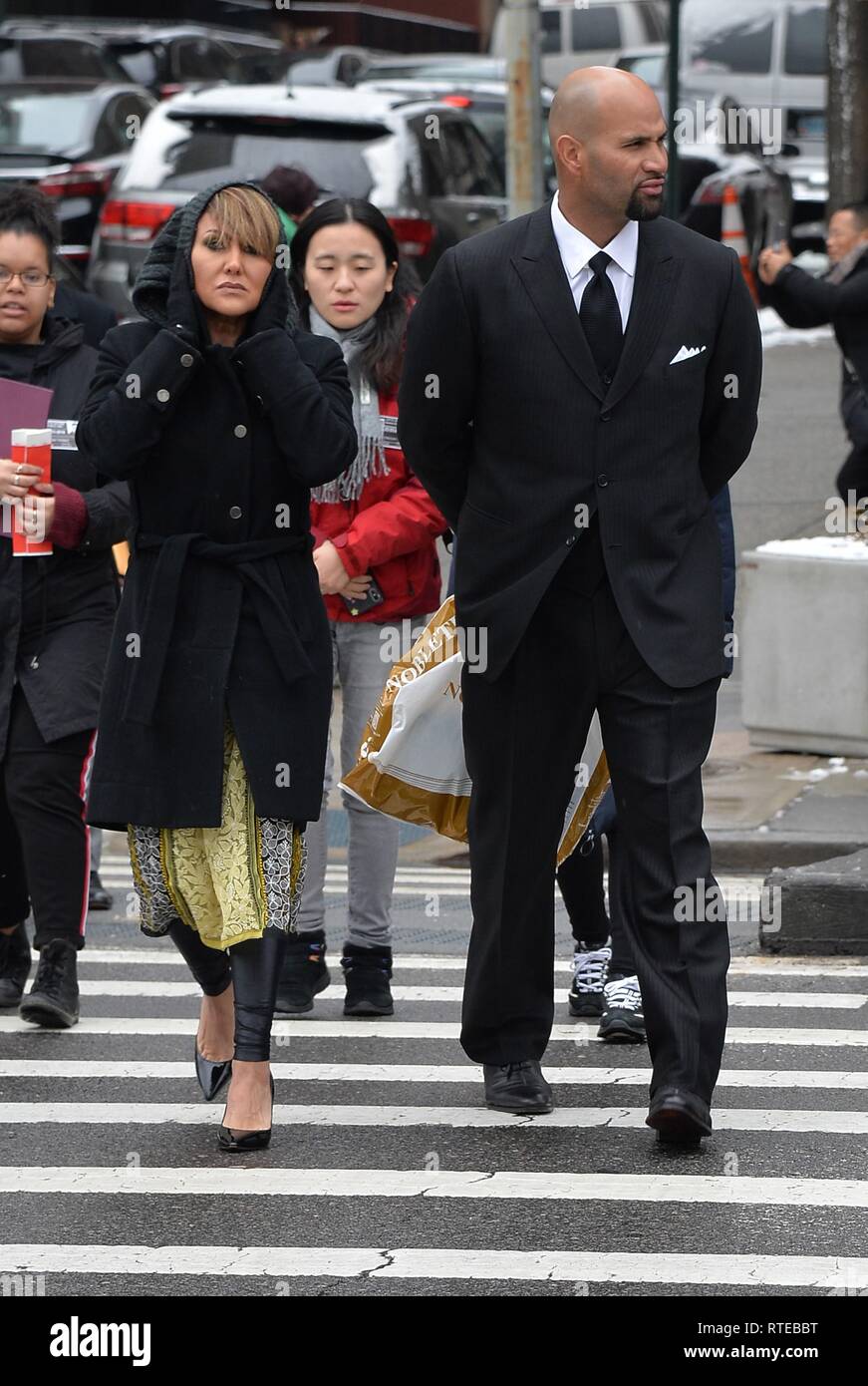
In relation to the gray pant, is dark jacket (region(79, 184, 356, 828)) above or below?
above

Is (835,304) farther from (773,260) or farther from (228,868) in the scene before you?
(228,868)

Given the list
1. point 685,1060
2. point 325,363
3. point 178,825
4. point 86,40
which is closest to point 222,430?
point 325,363

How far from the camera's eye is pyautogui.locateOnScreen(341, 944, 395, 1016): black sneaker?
622 cm

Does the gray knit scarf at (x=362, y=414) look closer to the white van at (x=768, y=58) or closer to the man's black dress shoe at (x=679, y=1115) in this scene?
the man's black dress shoe at (x=679, y=1115)

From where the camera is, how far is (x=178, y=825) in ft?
16.5

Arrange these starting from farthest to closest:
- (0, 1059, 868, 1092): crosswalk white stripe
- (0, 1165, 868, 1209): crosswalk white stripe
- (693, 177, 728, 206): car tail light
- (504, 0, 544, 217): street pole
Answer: (693, 177, 728, 206): car tail light → (504, 0, 544, 217): street pole → (0, 1059, 868, 1092): crosswalk white stripe → (0, 1165, 868, 1209): crosswalk white stripe

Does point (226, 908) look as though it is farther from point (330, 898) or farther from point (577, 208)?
point (330, 898)

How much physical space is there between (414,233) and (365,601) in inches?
386

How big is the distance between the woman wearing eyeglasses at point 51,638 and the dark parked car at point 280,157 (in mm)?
9204

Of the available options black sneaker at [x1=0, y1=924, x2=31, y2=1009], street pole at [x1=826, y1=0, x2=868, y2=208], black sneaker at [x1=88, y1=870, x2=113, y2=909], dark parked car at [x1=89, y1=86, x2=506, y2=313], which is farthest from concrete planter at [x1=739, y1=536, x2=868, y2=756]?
street pole at [x1=826, y1=0, x2=868, y2=208]

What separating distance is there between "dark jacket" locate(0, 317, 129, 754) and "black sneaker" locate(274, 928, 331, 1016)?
74cm

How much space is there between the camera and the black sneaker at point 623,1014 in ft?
19.3

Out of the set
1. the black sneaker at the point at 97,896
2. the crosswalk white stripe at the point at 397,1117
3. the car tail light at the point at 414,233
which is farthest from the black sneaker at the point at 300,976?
the car tail light at the point at 414,233

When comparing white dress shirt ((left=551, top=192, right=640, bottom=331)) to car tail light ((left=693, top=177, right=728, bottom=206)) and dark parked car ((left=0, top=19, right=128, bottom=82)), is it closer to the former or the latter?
car tail light ((left=693, top=177, right=728, bottom=206))
